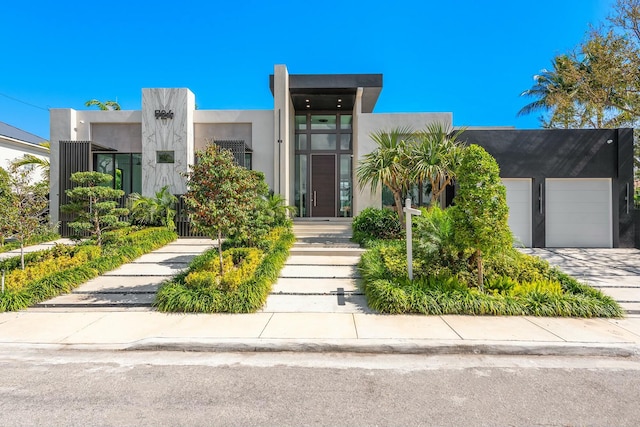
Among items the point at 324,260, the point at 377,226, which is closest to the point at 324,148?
the point at 377,226

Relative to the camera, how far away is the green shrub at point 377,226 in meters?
9.80

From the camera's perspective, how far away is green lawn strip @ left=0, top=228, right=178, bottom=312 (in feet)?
18.0

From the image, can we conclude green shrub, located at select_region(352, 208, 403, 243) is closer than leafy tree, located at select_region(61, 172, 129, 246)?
No

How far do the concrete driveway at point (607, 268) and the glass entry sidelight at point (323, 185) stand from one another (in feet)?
25.5

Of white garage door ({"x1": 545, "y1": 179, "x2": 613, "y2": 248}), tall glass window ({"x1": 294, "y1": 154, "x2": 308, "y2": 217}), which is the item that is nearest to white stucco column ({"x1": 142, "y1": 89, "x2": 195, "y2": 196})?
tall glass window ({"x1": 294, "y1": 154, "x2": 308, "y2": 217})

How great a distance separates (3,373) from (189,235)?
28.4 ft

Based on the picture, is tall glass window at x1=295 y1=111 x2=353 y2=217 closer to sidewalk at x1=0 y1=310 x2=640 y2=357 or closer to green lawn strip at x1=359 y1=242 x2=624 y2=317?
green lawn strip at x1=359 y1=242 x2=624 y2=317

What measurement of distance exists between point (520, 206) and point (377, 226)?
496cm

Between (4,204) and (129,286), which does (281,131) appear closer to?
(129,286)

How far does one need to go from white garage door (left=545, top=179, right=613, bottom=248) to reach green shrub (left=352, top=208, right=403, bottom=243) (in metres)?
5.14

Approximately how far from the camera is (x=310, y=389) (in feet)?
10.3

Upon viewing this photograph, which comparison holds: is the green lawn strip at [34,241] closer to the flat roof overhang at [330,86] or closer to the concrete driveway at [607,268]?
the flat roof overhang at [330,86]

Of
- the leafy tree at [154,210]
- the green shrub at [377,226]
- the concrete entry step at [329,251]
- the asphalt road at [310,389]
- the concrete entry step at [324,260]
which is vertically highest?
the leafy tree at [154,210]

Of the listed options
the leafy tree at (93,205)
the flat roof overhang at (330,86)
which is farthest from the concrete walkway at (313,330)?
the flat roof overhang at (330,86)
